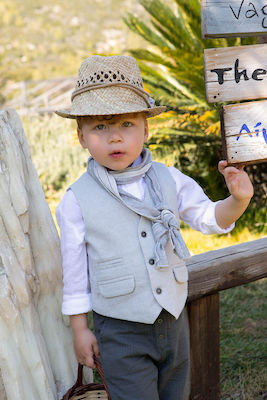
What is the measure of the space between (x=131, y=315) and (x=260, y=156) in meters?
0.67

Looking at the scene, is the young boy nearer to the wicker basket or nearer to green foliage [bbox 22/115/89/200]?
the wicker basket

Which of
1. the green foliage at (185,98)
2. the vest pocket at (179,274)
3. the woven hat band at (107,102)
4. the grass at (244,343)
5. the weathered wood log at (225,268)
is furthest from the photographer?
the green foliage at (185,98)

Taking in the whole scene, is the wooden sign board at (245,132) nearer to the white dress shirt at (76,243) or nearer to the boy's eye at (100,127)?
the white dress shirt at (76,243)

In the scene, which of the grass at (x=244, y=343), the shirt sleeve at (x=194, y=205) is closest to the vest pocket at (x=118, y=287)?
the shirt sleeve at (x=194, y=205)

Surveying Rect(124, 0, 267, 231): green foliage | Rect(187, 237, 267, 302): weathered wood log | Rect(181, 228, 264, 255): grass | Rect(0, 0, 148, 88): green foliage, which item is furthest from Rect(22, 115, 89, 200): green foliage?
Rect(0, 0, 148, 88): green foliage

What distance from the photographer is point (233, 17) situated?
168 centimetres

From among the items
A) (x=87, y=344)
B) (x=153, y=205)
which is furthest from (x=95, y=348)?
(x=153, y=205)

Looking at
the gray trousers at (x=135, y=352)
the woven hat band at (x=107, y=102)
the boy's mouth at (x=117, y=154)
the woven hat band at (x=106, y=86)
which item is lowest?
the gray trousers at (x=135, y=352)

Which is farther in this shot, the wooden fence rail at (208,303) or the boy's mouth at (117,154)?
the wooden fence rail at (208,303)

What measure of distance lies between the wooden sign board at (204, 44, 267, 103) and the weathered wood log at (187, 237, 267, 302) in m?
0.77

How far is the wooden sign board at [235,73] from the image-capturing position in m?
1.66

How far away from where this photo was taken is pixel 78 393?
Result: 173 cm

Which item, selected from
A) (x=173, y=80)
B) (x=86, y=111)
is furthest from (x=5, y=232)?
(x=173, y=80)

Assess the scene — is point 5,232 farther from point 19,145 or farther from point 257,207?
point 257,207
